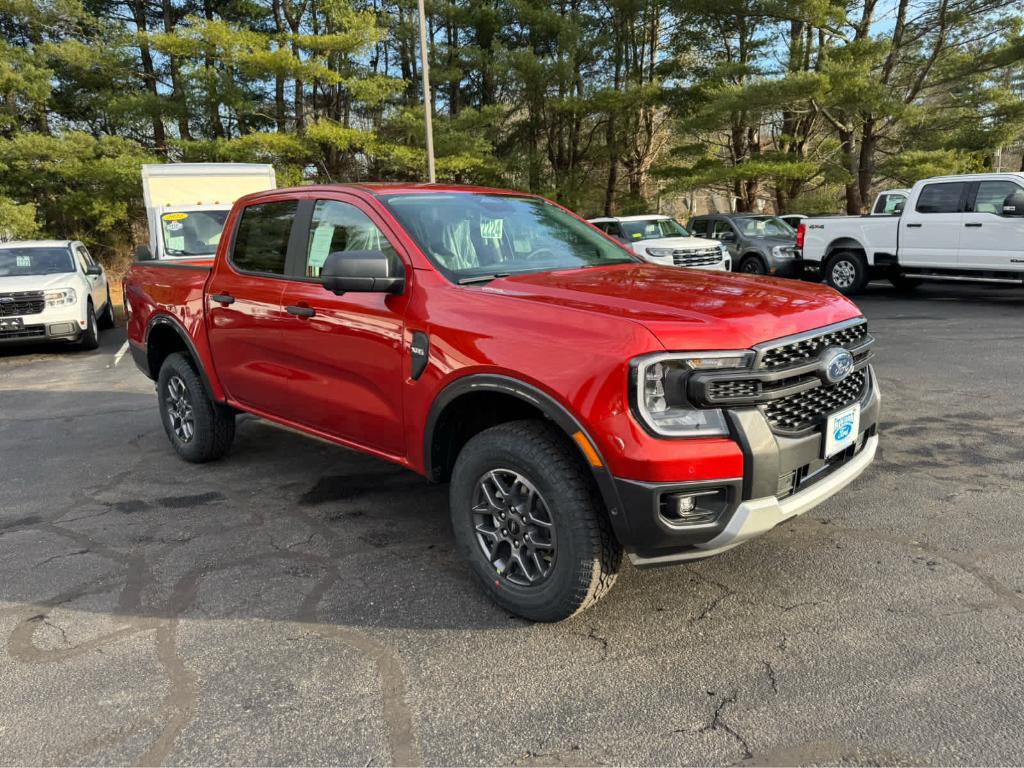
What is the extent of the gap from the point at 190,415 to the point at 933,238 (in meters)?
11.6

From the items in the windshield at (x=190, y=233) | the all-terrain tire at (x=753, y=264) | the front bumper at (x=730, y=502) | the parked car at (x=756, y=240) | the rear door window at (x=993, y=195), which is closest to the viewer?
the front bumper at (x=730, y=502)

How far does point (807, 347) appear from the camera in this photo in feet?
9.61

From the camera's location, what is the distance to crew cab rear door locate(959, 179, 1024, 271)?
11.1 meters

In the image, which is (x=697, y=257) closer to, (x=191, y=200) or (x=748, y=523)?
(x=191, y=200)

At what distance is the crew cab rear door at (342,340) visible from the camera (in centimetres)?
350

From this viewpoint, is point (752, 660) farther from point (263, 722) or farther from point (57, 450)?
point (57, 450)

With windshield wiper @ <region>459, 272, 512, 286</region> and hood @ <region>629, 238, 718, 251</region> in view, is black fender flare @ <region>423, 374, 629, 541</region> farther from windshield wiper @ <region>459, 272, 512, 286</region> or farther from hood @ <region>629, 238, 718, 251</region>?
hood @ <region>629, 238, 718, 251</region>

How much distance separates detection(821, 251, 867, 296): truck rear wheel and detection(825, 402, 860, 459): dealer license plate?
1118 cm

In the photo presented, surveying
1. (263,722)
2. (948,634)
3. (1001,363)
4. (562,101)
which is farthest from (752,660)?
(562,101)

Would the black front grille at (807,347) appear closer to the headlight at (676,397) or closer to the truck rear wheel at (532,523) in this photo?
the headlight at (676,397)

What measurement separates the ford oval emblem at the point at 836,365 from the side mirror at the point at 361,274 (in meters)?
1.82

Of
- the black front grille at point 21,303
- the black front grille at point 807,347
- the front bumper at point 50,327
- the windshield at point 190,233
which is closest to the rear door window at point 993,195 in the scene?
the black front grille at point 807,347

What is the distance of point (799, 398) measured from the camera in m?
2.89

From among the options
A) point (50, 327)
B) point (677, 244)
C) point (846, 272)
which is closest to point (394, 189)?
point (50, 327)
